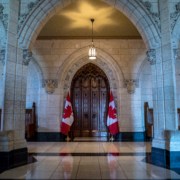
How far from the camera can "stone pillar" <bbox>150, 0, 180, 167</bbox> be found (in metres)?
4.19

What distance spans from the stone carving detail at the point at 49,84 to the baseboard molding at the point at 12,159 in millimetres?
3915

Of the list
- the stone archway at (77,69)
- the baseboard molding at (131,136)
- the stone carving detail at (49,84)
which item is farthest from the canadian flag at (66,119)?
the baseboard molding at (131,136)

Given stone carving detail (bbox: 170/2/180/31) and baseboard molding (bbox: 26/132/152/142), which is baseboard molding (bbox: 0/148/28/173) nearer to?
baseboard molding (bbox: 26/132/152/142)

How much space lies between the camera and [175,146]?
4125mm

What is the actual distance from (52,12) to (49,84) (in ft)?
12.0

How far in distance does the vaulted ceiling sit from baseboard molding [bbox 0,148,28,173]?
4640mm

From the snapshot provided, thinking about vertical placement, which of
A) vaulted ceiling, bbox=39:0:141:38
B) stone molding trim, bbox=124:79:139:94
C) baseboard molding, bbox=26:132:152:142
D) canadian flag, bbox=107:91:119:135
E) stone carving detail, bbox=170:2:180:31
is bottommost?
baseboard molding, bbox=26:132:152:142

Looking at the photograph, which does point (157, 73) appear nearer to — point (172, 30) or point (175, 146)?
point (172, 30)

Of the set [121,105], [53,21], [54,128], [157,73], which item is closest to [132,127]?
[121,105]

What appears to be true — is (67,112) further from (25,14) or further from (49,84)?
(25,14)

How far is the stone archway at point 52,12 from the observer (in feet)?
15.6

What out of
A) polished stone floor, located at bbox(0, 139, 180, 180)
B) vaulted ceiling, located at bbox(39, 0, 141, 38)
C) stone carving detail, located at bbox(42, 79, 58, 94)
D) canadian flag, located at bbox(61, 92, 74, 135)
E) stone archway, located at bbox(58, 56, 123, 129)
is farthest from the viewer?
stone archway, located at bbox(58, 56, 123, 129)

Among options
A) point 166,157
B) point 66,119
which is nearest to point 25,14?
point 66,119

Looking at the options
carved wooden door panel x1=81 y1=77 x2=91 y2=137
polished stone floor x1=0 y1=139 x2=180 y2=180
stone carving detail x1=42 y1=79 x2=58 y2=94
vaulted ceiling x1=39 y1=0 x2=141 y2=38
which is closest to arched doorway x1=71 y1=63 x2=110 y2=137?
carved wooden door panel x1=81 y1=77 x2=91 y2=137
